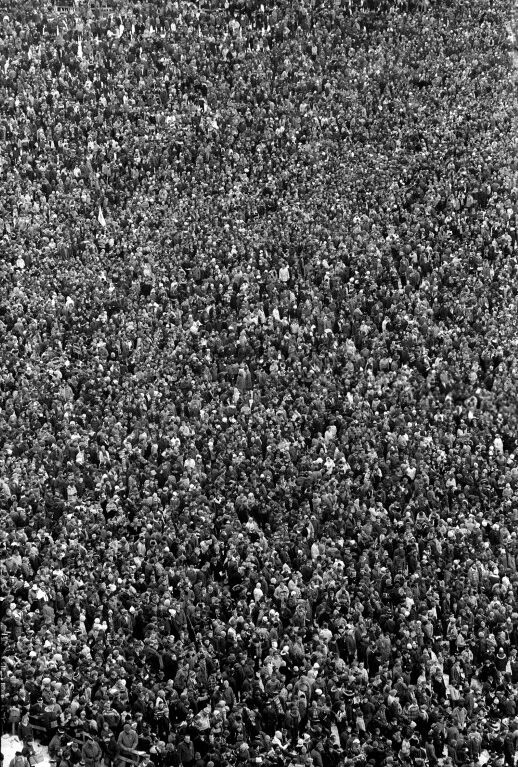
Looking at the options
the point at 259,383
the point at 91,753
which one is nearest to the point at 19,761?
the point at 91,753

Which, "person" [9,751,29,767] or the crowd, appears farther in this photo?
the crowd

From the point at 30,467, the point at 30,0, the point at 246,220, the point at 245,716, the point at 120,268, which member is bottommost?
the point at 245,716

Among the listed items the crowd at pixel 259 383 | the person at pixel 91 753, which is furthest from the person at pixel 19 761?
the person at pixel 91 753

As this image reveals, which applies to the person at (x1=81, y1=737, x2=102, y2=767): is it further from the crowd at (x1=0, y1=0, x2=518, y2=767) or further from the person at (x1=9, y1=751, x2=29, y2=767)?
the person at (x1=9, y1=751, x2=29, y2=767)

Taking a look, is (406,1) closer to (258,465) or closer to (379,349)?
(379,349)

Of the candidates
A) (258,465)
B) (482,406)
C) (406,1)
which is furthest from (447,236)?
(406,1)

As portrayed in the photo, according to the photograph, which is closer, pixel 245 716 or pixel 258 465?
pixel 245 716

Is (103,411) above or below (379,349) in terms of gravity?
below

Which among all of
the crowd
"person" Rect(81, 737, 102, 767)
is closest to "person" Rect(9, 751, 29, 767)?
the crowd
